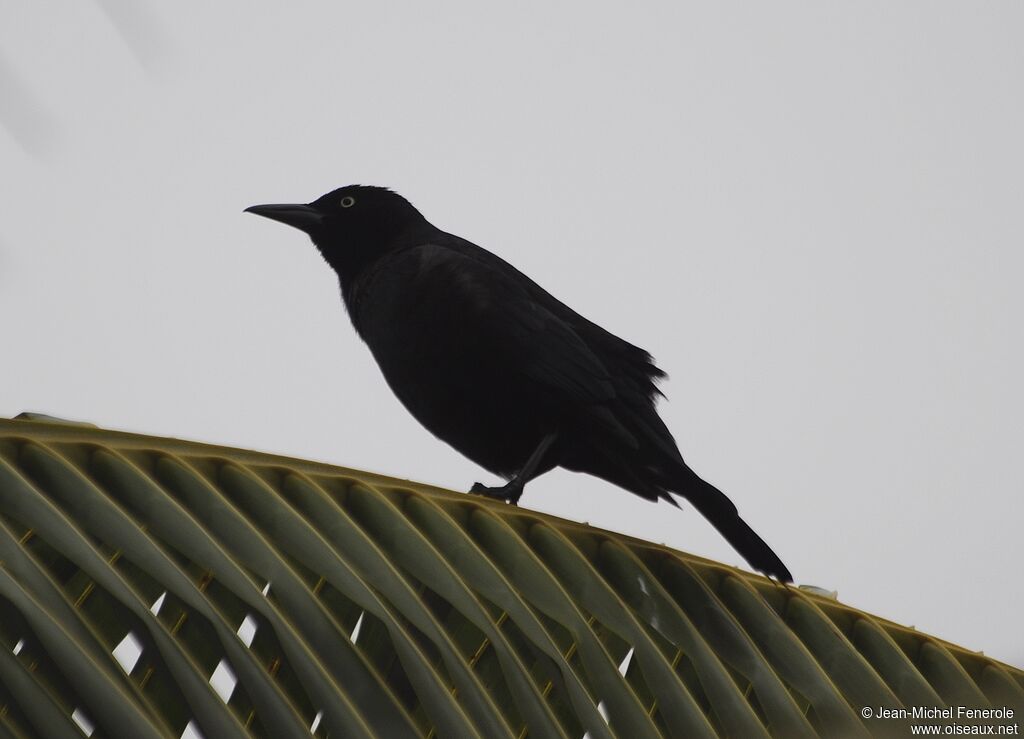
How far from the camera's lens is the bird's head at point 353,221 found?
4918 mm

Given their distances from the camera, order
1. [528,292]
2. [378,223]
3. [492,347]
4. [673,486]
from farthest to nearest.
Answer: [378,223], [528,292], [492,347], [673,486]

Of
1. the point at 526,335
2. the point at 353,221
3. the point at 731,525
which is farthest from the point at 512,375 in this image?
the point at 353,221

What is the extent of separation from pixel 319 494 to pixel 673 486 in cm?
150

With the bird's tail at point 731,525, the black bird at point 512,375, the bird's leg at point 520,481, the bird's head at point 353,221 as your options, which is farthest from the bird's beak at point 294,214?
the bird's tail at point 731,525

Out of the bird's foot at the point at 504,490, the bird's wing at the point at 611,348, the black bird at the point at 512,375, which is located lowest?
the bird's foot at the point at 504,490

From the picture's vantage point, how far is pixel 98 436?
2318 mm

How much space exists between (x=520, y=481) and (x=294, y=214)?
1791 millimetres

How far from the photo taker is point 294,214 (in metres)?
5.20

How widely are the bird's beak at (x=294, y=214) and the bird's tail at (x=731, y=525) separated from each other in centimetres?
218

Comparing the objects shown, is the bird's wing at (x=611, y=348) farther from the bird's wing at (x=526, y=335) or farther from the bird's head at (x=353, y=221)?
the bird's head at (x=353, y=221)

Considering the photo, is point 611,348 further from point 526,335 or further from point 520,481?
point 520,481

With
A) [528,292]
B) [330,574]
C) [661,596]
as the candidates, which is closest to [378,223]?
[528,292]

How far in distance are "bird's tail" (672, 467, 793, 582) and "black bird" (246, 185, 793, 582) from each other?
4.2 inches

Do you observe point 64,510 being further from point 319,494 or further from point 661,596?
point 661,596
